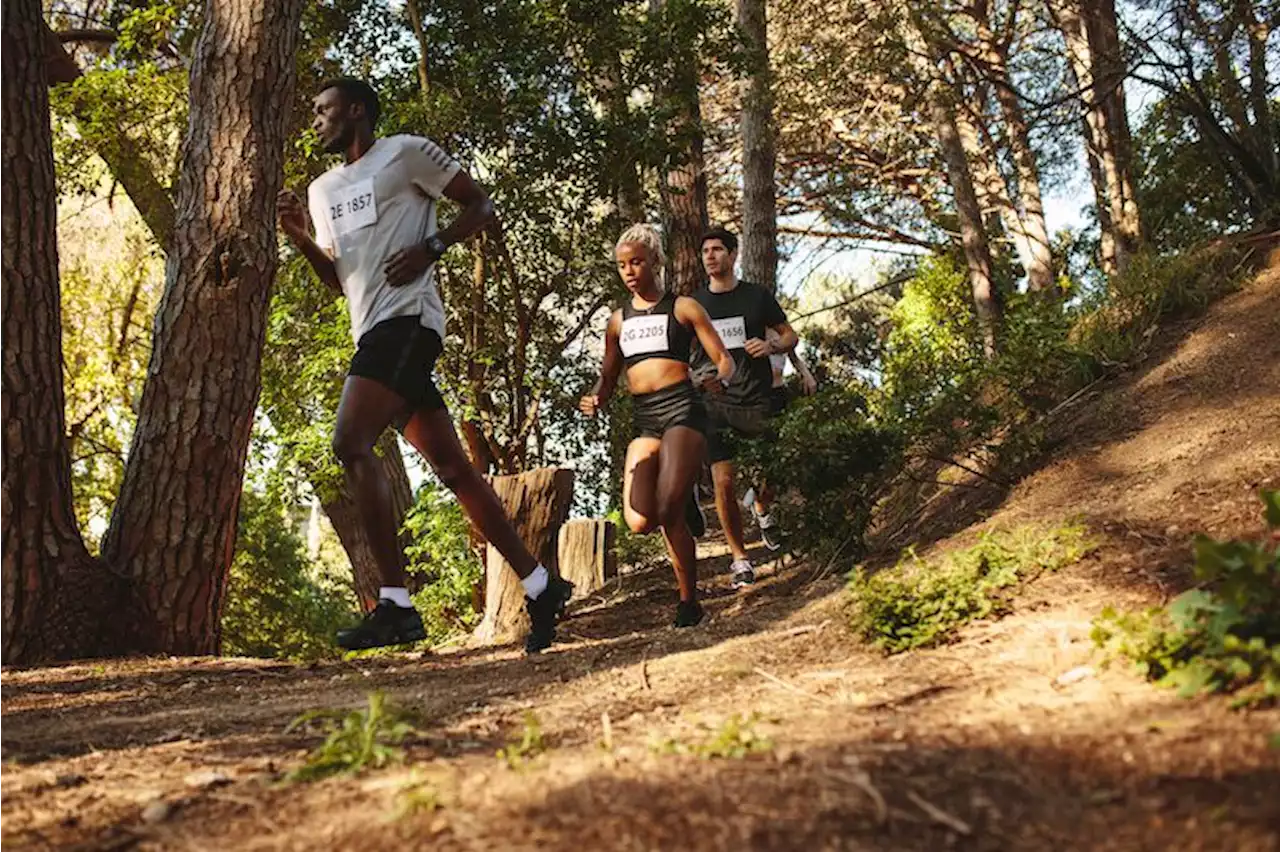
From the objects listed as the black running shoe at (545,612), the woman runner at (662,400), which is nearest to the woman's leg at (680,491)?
the woman runner at (662,400)

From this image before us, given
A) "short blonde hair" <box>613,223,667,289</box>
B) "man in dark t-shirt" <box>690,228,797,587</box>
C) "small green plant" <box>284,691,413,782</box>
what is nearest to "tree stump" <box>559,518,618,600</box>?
"man in dark t-shirt" <box>690,228,797,587</box>

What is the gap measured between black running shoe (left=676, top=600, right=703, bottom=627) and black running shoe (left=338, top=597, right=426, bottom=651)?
1.61 m

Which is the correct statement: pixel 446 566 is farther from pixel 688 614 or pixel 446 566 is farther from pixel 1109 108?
pixel 1109 108

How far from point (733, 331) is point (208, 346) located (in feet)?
10.0

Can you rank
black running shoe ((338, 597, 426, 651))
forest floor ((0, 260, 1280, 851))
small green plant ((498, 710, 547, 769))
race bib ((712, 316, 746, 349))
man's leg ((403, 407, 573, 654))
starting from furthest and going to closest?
1. race bib ((712, 316, 746, 349))
2. man's leg ((403, 407, 573, 654))
3. black running shoe ((338, 597, 426, 651))
4. small green plant ((498, 710, 547, 769))
5. forest floor ((0, 260, 1280, 851))

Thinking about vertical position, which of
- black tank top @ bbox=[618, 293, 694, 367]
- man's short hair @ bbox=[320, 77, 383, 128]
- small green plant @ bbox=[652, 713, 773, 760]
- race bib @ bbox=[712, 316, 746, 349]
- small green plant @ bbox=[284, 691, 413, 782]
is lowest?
small green plant @ bbox=[652, 713, 773, 760]

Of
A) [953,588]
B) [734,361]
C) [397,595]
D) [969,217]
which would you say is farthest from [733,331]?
[969,217]

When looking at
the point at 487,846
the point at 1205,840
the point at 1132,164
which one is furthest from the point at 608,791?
the point at 1132,164

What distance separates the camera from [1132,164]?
36.0ft

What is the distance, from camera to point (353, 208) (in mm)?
5145

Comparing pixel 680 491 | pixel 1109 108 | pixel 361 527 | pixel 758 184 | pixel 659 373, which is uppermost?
pixel 758 184

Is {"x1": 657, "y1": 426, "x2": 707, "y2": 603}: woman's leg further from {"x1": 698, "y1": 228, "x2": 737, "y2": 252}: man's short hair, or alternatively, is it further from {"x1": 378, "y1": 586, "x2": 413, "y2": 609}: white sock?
{"x1": 698, "y1": 228, "x2": 737, "y2": 252}: man's short hair

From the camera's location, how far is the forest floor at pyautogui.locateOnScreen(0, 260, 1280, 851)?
2186mm

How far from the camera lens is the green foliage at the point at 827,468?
6.58m
